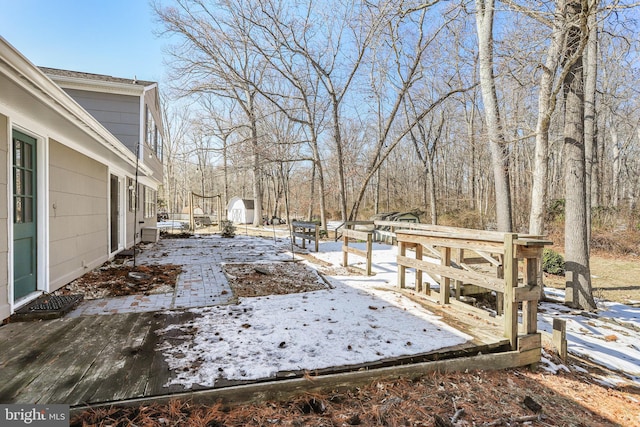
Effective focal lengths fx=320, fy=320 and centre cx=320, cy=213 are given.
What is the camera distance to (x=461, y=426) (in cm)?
205

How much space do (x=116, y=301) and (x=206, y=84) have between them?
34.1 ft

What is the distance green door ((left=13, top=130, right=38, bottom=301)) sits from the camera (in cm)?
372

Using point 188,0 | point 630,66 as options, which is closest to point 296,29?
point 188,0

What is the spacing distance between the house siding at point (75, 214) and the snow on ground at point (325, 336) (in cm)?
268

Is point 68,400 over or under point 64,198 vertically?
under

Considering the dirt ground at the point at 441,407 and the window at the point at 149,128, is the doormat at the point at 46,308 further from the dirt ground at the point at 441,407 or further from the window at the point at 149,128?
the window at the point at 149,128

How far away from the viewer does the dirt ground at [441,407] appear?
1960 millimetres

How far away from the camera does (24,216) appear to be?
3.92 meters

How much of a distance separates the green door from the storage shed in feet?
63.8

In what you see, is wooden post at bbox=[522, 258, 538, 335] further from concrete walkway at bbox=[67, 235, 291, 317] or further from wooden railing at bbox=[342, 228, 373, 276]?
concrete walkway at bbox=[67, 235, 291, 317]

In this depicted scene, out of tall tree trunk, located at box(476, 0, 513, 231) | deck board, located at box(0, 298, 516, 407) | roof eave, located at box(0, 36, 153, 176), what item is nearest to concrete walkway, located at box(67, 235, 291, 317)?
deck board, located at box(0, 298, 516, 407)

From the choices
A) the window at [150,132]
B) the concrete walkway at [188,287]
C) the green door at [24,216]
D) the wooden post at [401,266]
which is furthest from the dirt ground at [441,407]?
the window at [150,132]

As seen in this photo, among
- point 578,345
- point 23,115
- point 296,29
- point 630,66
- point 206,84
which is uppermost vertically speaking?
point 296,29

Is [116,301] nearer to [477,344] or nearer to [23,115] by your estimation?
[23,115]
